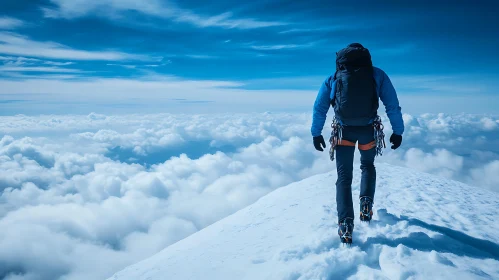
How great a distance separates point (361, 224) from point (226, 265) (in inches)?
99.7

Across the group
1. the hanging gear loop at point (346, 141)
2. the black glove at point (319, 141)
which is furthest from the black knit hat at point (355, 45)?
the black glove at point (319, 141)

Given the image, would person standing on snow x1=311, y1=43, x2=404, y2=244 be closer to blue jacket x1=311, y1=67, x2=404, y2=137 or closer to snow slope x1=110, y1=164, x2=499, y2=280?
blue jacket x1=311, y1=67, x2=404, y2=137

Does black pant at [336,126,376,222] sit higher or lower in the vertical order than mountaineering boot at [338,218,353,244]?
higher

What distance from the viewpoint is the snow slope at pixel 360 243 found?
3.08 m

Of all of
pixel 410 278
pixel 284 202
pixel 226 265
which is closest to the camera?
pixel 410 278

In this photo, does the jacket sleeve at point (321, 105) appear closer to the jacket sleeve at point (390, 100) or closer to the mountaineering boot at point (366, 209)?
the jacket sleeve at point (390, 100)

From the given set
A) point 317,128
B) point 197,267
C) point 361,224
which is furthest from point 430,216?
point 197,267

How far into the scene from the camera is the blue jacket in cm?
356

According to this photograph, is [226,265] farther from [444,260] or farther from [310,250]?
[444,260]

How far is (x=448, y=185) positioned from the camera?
23.9ft

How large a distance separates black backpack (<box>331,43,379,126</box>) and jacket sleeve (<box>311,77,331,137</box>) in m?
0.20

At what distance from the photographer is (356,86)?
338cm

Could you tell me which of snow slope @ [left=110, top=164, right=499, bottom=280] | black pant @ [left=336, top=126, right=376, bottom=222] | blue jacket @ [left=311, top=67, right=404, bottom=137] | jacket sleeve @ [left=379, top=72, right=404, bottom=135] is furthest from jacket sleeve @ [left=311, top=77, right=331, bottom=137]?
snow slope @ [left=110, top=164, right=499, bottom=280]

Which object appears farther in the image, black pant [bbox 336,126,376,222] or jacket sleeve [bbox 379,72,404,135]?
black pant [bbox 336,126,376,222]
